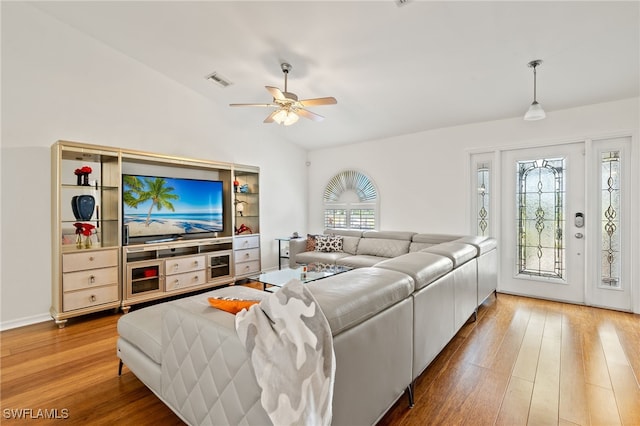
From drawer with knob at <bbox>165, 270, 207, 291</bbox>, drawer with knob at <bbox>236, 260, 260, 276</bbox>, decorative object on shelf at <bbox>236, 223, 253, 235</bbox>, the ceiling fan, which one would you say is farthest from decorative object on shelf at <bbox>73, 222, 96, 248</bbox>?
the ceiling fan

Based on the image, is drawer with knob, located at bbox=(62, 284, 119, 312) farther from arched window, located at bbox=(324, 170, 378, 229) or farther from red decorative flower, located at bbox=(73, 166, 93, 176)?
arched window, located at bbox=(324, 170, 378, 229)

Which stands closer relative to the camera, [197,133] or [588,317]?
[588,317]

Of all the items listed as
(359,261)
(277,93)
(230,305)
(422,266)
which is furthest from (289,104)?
(359,261)

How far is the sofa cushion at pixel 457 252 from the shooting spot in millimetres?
2559

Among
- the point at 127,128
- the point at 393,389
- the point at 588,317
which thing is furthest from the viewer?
the point at 127,128

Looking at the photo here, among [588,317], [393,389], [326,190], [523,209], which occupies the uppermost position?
[326,190]

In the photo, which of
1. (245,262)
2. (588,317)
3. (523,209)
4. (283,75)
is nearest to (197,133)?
(283,75)

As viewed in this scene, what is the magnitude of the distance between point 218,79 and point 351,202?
3.12m

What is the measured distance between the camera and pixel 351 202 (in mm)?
5918

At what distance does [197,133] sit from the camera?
4.74 meters

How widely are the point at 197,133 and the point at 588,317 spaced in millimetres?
5620

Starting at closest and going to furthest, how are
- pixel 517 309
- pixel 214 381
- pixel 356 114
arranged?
pixel 214 381
pixel 517 309
pixel 356 114

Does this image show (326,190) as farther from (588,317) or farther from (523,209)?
(588,317)
